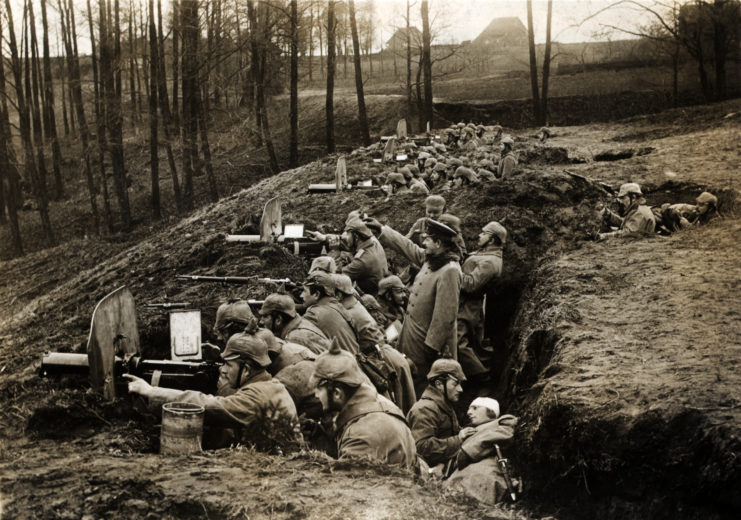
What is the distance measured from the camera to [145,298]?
33.8 ft

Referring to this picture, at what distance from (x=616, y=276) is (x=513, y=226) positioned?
3.46 metres

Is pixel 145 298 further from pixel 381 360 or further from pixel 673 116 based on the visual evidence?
pixel 673 116

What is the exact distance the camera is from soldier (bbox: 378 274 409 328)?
9.29 metres

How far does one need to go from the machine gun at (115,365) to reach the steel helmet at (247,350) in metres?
0.86

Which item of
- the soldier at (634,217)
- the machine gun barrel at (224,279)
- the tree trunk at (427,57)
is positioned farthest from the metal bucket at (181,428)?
the tree trunk at (427,57)

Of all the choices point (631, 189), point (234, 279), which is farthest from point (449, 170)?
point (234, 279)

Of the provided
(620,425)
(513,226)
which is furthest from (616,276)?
(620,425)

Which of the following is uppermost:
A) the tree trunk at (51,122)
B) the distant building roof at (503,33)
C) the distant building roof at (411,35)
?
the distant building roof at (503,33)

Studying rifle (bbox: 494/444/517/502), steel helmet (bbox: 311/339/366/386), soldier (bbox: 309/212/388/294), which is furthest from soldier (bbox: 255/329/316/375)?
soldier (bbox: 309/212/388/294)

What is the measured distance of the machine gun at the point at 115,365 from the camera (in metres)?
5.71

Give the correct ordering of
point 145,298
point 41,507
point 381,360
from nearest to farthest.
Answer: point 41,507, point 381,360, point 145,298

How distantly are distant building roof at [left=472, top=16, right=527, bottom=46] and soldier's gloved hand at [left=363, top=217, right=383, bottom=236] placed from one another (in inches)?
2119

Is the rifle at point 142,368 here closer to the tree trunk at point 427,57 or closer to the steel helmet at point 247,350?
the steel helmet at point 247,350

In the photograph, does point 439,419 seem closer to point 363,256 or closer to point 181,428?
point 181,428
